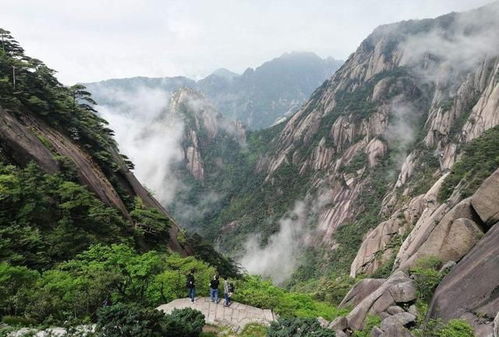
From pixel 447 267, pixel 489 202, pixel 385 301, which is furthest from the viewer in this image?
pixel 489 202

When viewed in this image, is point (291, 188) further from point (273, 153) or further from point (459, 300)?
point (459, 300)

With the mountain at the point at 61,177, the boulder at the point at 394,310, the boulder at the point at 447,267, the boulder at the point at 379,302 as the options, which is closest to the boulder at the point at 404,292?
the boulder at the point at 379,302

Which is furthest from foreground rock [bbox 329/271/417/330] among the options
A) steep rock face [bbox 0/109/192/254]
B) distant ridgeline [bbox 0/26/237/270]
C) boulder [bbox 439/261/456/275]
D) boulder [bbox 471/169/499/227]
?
steep rock face [bbox 0/109/192/254]

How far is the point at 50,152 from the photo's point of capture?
30688mm

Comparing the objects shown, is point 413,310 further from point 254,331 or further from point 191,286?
point 191,286

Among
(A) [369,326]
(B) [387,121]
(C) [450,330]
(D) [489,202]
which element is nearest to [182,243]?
(A) [369,326]

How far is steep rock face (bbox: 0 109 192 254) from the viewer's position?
28.4 m

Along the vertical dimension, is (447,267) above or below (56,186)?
below

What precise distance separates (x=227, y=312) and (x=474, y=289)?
11.7 meters

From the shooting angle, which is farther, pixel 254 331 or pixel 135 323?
pixel 254 331

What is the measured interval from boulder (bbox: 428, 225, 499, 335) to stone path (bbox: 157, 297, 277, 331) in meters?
8.41

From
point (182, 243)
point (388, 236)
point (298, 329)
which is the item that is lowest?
point (298, 329)

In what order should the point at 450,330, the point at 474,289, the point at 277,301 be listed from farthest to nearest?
the point at 277,301, the point at 474,289, the point at 450,330

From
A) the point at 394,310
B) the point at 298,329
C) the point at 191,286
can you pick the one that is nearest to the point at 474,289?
the point at 394,310
